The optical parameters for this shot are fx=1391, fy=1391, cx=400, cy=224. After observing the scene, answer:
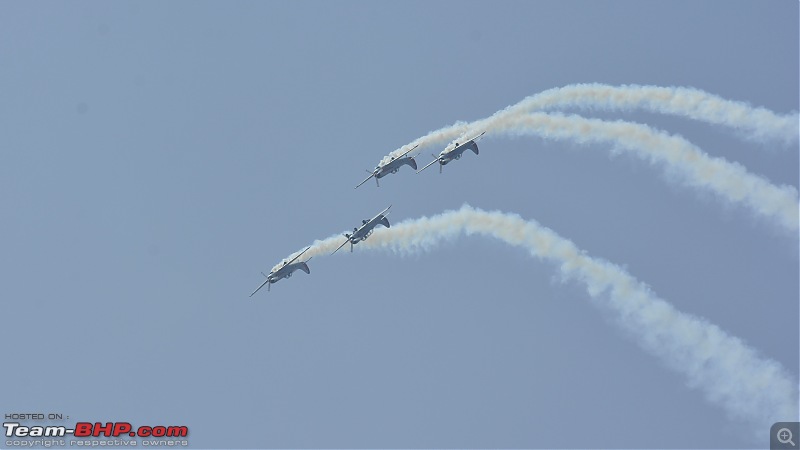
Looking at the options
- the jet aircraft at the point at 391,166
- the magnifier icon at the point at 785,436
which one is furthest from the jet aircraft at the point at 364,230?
the magnifier icon at the point at 785,436

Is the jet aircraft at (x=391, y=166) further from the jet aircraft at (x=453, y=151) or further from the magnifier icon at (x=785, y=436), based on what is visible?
the magnifier icon at (x=785, y=436)

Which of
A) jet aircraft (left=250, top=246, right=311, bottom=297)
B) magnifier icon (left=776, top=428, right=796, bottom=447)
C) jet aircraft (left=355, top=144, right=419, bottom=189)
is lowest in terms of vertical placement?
magnifier icon (left=776, top=428, right=796, bottom=447)

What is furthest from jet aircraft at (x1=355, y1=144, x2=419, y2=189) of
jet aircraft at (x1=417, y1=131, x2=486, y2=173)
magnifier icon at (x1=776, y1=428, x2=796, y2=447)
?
magnifier icon at (x1=776, y1=428, x2=796, y2=447)

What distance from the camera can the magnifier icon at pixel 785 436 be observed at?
99.2 meters

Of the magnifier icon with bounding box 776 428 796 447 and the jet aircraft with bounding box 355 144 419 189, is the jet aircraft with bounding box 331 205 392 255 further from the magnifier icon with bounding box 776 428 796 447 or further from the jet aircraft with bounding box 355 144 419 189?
the magnifier icon with bounding box 776 428 796 447

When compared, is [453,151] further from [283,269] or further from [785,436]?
[785,436]

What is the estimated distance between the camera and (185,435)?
4515 inches

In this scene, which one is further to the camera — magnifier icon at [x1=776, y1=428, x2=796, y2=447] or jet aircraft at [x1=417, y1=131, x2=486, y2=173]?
jet aircraft at [x1=417, y1=131, x2=486, y2=173]

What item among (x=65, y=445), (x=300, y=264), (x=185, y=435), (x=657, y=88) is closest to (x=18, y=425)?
(x=65, y=445)

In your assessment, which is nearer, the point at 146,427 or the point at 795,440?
the point at 795,440

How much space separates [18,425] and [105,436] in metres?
7.35

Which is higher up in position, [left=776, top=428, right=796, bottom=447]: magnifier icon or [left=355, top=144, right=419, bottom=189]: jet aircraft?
[left=355, top=144, right=419, bottom=189]: jet aircraft

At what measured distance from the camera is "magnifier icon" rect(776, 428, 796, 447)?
325 ft

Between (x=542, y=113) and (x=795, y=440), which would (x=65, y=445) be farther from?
(x=795, y=440)
